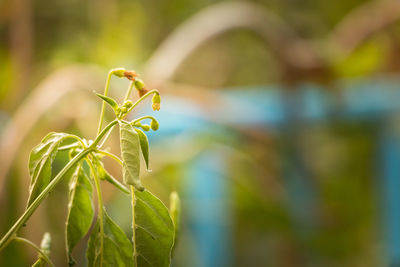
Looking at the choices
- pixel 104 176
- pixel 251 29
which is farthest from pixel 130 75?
pixel 251 29

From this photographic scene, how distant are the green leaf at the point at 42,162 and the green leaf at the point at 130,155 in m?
0.03

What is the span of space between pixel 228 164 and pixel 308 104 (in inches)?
9.7

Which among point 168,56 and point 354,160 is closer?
point 168,56

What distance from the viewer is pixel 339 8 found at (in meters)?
1.81

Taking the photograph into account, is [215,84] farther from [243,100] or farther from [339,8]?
[243,100]

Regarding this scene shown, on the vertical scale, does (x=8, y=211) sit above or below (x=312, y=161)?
below

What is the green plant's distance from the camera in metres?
0.21

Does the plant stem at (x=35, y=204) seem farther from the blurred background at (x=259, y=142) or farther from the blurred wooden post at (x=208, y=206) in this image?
the blurred wooden post at (x=208, y=206)

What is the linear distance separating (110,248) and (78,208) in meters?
0.03

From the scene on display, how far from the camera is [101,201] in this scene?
24 cm

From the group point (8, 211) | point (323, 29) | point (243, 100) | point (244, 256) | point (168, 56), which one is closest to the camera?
point (8, 211)

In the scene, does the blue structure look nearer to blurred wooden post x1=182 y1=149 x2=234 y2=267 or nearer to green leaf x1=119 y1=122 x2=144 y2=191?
blurred wooden post x1=182 y1=149 x2=234 y2=267

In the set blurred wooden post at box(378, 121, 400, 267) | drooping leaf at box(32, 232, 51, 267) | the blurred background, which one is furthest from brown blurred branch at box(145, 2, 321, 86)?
drooping leaf at box(32, 232, 51, 267)

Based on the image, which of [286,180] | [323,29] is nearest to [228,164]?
[286,180]
